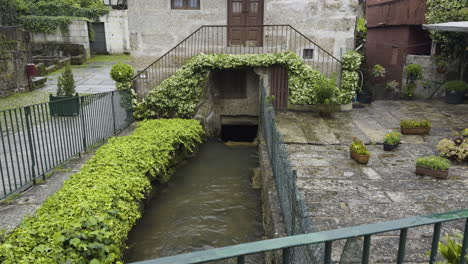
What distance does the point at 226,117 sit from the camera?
46.4ft

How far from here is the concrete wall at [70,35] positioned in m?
24.6

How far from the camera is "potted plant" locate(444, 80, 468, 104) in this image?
13.3 meters

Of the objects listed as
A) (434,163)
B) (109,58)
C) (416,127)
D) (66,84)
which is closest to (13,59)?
(66,84)

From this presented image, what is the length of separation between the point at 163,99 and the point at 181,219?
5587 millimetres

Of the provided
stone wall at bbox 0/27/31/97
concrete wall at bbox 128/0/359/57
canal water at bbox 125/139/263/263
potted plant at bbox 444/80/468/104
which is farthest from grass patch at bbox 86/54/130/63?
potted plant at bbox 444/80/468/104

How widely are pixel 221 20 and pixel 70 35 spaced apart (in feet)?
52.0

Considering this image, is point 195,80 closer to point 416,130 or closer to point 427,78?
point 416,130

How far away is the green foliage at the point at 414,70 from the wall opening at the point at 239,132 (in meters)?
6.09

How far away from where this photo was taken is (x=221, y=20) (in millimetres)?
13234

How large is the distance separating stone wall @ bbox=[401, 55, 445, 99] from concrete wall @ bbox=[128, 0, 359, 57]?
3.28 metres

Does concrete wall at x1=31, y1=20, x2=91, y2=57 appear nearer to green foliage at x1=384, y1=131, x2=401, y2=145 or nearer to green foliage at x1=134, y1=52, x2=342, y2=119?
green foliage at x1=134, y1=52, x2=342, y2=119

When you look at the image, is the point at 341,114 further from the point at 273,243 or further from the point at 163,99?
the point at 273,243

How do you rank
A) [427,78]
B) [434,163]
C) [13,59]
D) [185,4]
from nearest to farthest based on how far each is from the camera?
[434,163], [185,4], [427,78], [13,59]

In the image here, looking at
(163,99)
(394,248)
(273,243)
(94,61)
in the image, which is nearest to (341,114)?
(163,99)
